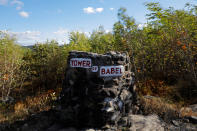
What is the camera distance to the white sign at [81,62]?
4434mm

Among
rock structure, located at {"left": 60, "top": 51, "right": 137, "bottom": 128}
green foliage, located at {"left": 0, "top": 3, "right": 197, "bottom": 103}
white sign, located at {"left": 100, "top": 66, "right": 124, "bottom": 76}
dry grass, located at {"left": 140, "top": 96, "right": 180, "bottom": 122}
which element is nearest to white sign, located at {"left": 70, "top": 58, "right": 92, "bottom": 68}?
rock structure, located at {"left": 60, "top": 51, "right": 137, "bottom": 128}

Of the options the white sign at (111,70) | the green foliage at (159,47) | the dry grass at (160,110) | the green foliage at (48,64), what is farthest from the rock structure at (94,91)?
the green foliage at (48,64)

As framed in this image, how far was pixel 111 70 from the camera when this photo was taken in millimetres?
4344

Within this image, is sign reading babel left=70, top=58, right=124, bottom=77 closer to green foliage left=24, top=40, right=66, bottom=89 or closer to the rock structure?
the rock structure

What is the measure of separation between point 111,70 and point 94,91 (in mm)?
776

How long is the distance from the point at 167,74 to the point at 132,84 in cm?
527

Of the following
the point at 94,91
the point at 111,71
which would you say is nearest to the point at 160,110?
the point at 111,71

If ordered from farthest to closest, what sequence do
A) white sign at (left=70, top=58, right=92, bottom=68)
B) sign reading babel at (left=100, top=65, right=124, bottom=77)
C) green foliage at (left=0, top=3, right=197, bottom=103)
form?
green foliage at (left=0, top=3, right=197, bottom=103), white sign at (left=70, top=58, right=92, bottom=68), sign reading babel at (left=100, top=65, right=124, bottom=77)

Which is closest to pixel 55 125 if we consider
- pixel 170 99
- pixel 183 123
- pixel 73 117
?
pixel 73 117

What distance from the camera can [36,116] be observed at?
5.30m

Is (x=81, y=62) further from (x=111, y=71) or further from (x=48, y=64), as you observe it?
(x=48, y=64)

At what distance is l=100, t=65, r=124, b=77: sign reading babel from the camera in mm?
4312

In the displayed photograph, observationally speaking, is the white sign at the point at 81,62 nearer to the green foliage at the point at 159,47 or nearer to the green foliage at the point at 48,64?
the green foliage at the point at 159,47

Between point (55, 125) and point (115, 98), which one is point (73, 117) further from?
point (115, 98)
